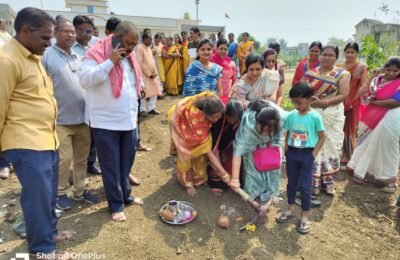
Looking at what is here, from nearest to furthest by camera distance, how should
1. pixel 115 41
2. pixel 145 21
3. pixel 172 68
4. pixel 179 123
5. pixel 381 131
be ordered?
1. pixel 115 41
2. pixel 179 123
3. pixel 381 131
4. pixel 172 68
5. pixel 145 21

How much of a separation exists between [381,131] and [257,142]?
184 centimetres

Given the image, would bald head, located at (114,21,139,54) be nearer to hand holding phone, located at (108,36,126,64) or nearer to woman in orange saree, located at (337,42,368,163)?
hand holding phone, located at (108,36,126,64)

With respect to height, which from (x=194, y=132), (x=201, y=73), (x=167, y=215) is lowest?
(x=167, y=215)

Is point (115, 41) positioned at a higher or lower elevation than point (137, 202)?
higher

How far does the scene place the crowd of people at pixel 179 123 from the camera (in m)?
1.93

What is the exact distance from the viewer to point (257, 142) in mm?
2996

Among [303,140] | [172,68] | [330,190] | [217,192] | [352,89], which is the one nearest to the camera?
[303,140]

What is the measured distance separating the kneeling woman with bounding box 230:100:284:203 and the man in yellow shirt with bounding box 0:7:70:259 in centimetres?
163

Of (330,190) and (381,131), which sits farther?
(381,131)

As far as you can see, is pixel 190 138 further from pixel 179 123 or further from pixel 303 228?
pixel 303 228

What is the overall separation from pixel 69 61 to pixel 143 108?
11.5 feet

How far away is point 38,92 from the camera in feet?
6.45

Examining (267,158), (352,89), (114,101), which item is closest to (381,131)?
(352,89)

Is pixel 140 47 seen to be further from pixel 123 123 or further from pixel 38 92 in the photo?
pixel 38 92
